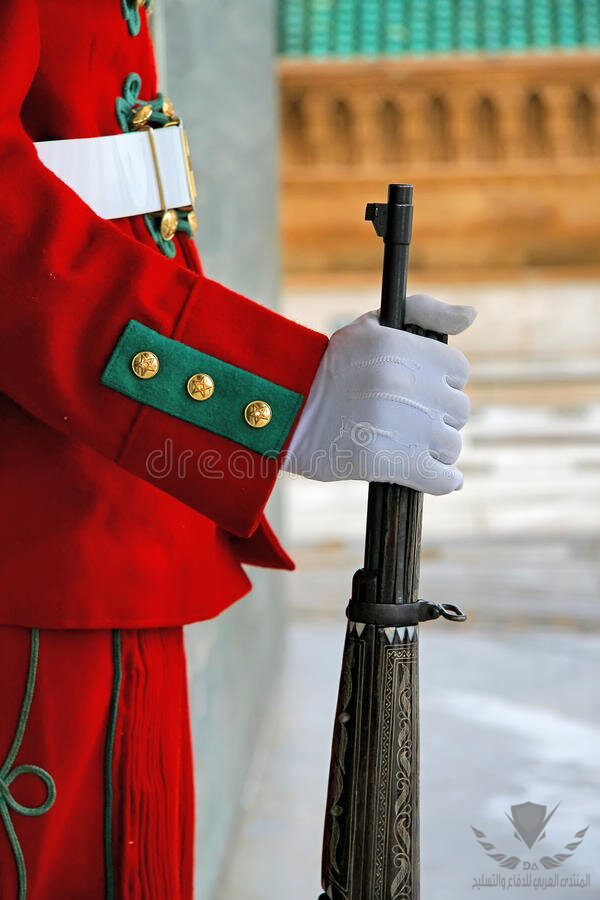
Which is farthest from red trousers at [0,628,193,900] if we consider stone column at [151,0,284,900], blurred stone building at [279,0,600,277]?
blurred stone building at [279,0,600,277]

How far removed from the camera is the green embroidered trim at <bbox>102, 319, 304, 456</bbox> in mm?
591

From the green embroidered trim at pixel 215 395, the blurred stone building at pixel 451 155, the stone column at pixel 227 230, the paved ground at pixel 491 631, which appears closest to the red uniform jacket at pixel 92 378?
the green embroidered trim at pixel 215 395

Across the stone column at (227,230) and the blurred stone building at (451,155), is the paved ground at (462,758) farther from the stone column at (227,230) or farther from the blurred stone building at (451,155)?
the blurred stone building at (451,155)

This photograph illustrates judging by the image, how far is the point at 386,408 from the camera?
0.60 m

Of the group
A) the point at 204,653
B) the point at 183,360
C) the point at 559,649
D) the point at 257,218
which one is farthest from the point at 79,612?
the point at 559,649

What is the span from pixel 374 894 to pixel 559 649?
224cm

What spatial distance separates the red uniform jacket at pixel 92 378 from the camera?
586mm

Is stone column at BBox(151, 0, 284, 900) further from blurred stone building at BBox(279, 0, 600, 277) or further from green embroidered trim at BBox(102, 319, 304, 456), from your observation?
blurred stone building at BBox(279, 0, 600, 277)

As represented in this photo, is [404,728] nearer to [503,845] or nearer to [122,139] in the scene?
[122,139]

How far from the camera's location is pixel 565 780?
6.55 feet

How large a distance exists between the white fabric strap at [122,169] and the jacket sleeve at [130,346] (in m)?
0.06

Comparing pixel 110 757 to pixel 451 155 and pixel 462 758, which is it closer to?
pixel 462 758

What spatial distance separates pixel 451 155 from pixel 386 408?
5992 mm

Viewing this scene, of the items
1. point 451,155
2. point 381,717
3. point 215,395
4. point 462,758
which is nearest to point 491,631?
point 462,758
